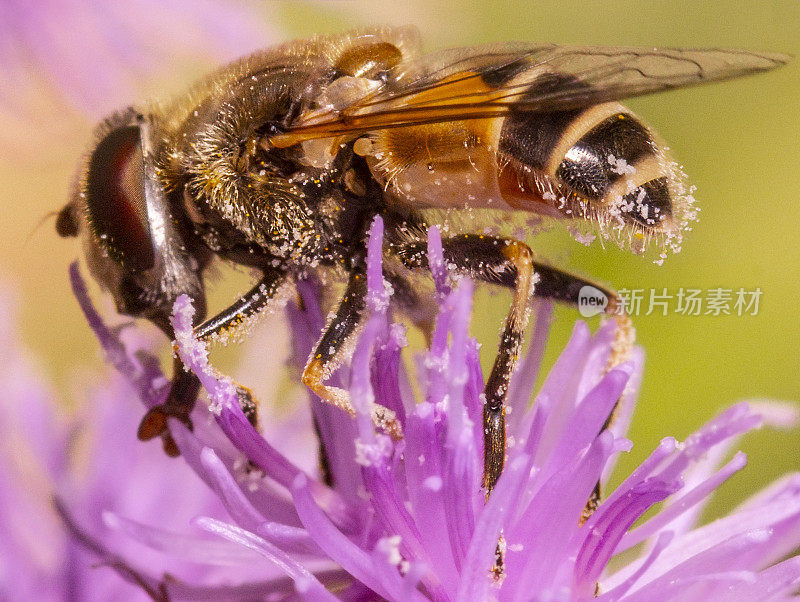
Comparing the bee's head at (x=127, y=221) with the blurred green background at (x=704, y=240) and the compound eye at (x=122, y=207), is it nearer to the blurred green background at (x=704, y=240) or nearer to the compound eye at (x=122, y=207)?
the compound eye at (x=122, y=207)

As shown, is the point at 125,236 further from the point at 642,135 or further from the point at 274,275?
the point at 642,135

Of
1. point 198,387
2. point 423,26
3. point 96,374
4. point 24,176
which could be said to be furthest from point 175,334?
point 423,26

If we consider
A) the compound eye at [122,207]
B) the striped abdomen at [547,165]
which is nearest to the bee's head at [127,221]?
the compound eye at [122,207]

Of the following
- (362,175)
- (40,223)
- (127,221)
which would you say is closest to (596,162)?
(362,175)

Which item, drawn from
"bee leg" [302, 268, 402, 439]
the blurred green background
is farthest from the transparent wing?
the blurred green background

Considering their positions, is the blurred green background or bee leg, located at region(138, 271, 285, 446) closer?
bee leg, located at region(138, 271, 285, 446)

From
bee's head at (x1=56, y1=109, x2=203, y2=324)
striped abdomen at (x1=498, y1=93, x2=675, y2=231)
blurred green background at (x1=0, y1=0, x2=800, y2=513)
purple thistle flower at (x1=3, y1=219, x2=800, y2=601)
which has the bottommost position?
purple thistle flower at (x1=3, y1=219, x2=800, y2=601)

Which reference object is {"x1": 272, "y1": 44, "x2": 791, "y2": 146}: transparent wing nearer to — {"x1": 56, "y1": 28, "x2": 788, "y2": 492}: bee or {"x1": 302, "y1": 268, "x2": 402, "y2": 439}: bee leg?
{"x1": 56, "y1": 28, "x2": 788, "y2": 492}: bee

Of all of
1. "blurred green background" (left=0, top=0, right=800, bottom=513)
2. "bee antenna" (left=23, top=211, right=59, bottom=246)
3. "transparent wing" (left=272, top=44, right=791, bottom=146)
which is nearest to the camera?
"transparent wing" (left=272, top=44, right=791, bottom=146)

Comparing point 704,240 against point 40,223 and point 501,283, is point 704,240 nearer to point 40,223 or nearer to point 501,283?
point 501,283
